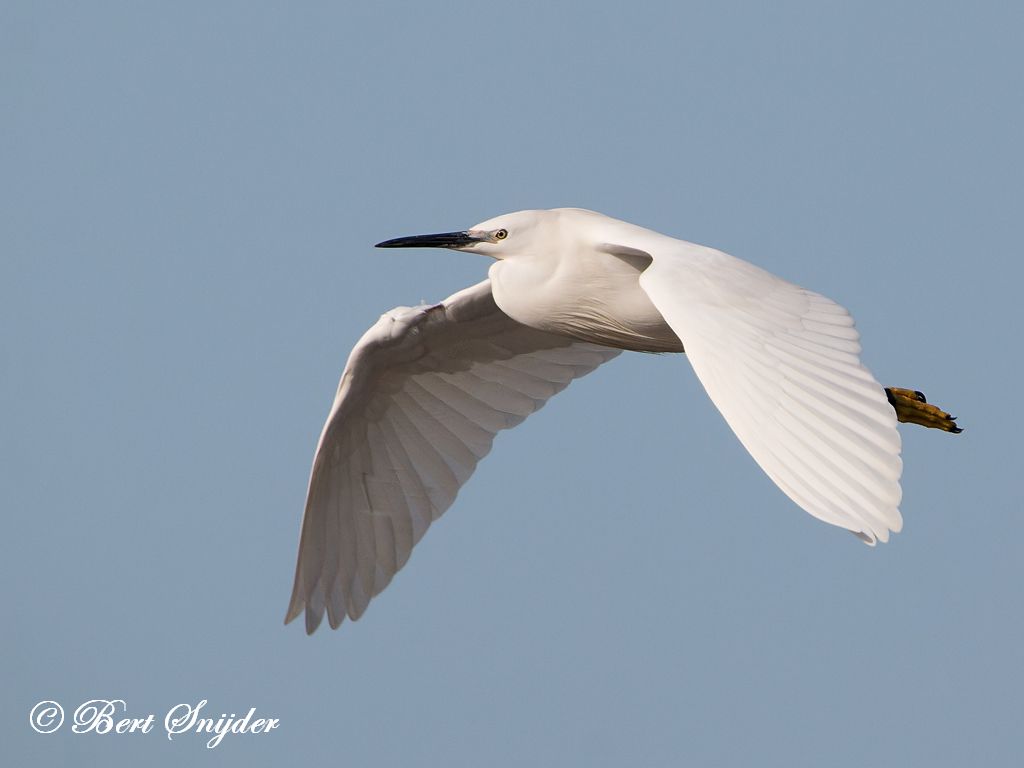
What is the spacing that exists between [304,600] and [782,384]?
513 centimetres

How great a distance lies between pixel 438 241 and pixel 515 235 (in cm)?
57

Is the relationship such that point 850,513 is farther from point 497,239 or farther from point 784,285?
point 497,239

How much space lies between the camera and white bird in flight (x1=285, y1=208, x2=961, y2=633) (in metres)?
7.26

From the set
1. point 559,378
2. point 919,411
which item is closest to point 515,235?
point 559,378

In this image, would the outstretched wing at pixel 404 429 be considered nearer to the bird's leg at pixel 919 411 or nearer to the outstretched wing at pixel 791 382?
the bird's leg at pixel 919 411

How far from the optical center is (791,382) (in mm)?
7691

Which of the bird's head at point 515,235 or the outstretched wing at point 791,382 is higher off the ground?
the bird's head at point 515,235

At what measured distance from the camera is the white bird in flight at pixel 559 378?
286 inches

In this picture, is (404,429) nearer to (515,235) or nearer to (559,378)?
(559,378)

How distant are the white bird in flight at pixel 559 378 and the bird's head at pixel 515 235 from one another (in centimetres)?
1

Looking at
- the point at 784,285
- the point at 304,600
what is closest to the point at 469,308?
the point at 304,600

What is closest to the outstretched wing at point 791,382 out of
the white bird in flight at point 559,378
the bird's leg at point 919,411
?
the white bird in flight at point 559,378

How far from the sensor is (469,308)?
11.5m

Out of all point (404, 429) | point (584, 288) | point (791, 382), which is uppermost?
point (584, 288)
